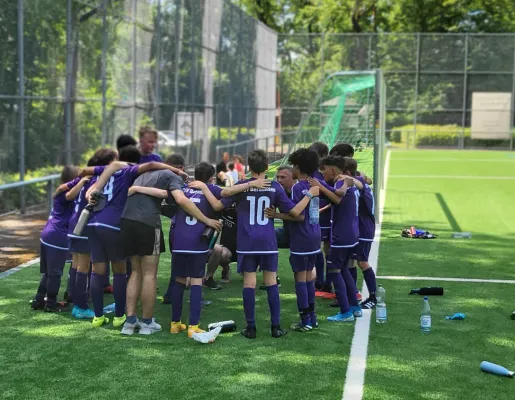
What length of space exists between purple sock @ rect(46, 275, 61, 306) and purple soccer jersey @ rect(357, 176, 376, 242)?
316cm

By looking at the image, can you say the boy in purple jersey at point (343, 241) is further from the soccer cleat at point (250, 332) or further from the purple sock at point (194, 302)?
the purple sock at point (194, 302)

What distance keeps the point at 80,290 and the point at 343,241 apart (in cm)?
264

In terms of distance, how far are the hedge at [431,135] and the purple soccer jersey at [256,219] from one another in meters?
36.1

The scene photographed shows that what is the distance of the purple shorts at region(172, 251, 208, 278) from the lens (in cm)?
718

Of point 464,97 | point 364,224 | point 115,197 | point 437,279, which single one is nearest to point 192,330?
point 115,197

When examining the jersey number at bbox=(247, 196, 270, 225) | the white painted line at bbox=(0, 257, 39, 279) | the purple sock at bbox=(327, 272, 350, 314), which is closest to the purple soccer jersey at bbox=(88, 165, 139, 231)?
the jersey number at bbox=(247, 196, 270, 225)

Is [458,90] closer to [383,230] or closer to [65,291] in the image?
[383,230]

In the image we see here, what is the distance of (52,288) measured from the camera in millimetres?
8133

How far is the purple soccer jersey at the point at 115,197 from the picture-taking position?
7.38m

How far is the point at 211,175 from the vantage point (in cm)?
740

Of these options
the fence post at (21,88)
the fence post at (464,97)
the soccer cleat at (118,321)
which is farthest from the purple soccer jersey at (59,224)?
the fence post at (464,97)

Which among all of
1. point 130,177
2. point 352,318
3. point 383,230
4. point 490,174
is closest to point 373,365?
point 352,318

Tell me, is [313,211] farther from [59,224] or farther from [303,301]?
[59,224]

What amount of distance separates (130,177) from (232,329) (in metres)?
1.70
